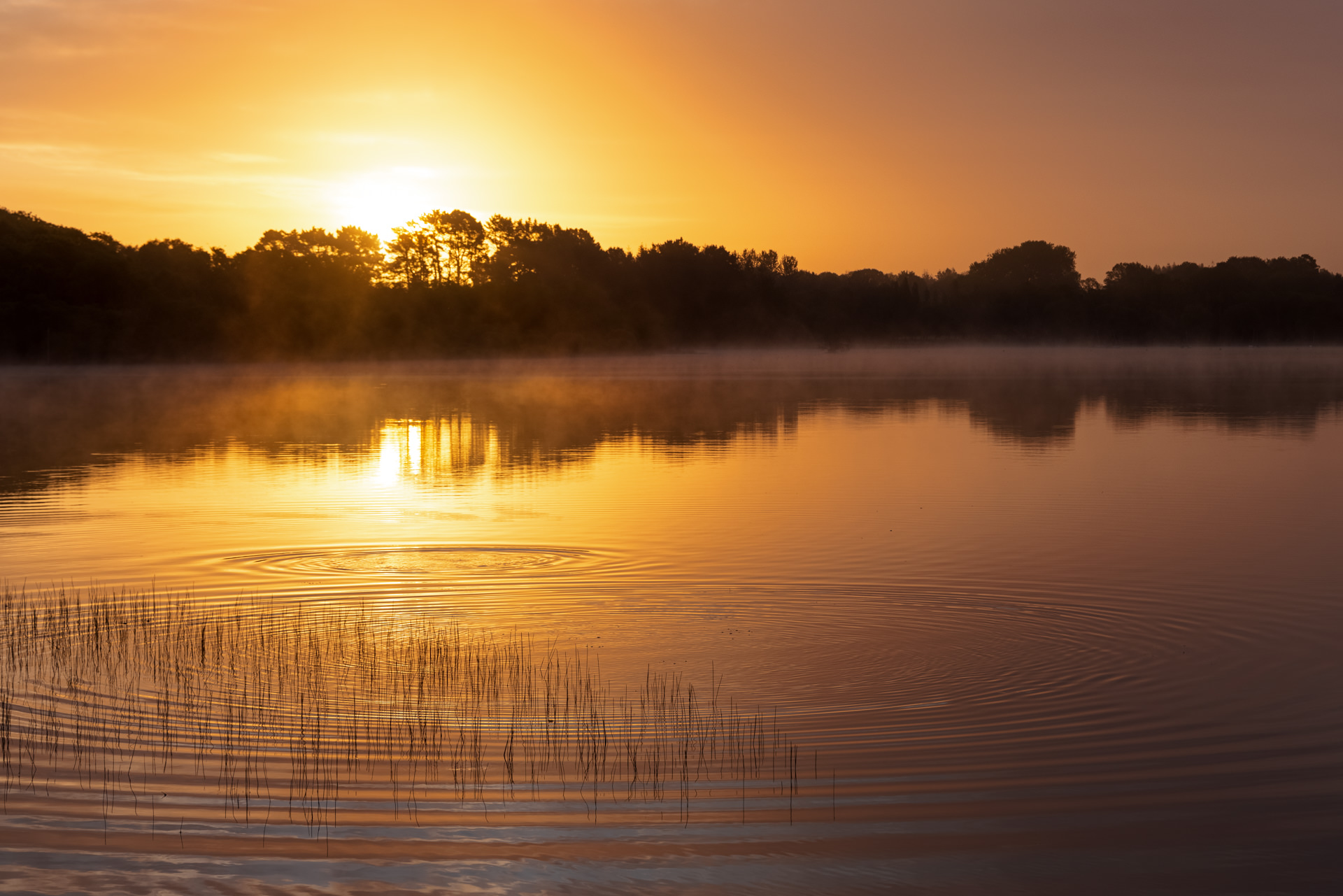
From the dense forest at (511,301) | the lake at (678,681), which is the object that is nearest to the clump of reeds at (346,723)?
the lake at (678,681)

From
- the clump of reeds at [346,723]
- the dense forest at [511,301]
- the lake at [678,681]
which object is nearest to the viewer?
the lake at [678,681]

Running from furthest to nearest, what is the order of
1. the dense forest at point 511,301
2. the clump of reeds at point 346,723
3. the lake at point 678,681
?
the dense forest at point 511,301
the clump of reeds at point 346,723
the lake at point 678,681

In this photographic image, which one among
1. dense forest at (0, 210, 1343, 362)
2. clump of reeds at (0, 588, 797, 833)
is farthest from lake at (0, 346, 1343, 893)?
dense forest at (0, 210, 1343, 362)

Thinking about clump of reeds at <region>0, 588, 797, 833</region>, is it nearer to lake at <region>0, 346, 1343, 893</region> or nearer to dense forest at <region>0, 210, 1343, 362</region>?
lake at <region>0, 346, 1343, 893</region>

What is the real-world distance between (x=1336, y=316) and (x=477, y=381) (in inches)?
5220

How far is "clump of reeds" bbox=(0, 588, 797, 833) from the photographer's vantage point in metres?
10.0

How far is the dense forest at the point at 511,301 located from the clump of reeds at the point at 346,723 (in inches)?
4233

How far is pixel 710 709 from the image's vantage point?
12.0 meters

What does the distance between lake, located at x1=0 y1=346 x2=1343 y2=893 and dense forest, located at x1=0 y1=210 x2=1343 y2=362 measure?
95.1 meters

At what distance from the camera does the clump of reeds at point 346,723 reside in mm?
10031

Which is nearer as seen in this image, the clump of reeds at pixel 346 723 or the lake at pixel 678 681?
the lake at pixel 678 681

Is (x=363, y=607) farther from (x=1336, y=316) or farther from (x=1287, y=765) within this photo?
(x=1336, y=316)

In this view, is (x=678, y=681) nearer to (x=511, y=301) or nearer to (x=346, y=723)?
(x=346, y=723)

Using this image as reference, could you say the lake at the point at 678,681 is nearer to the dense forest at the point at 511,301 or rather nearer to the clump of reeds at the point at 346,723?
the clump of reeds at the point at 346,723
